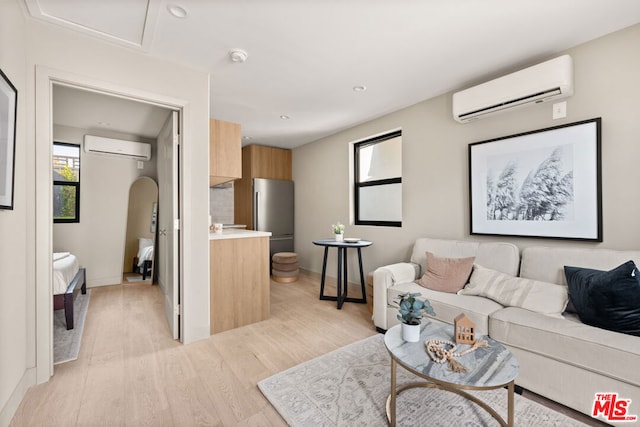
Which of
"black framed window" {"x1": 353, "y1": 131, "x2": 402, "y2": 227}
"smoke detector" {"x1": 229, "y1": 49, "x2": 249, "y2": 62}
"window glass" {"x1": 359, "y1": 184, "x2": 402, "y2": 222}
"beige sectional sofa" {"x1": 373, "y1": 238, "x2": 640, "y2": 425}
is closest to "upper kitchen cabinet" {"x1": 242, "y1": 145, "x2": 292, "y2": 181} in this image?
"black framed window" {"x1": 353, "y1": 131, "x2": 402, "y2": 227}

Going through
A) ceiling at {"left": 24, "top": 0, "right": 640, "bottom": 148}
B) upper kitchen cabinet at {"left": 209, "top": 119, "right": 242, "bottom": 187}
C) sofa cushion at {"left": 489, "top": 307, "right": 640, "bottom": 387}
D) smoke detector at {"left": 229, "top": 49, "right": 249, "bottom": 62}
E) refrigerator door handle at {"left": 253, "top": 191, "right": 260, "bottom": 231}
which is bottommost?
sofa cushion at {"left": 489, "top": 307, "right": 640, "bottom": 387}

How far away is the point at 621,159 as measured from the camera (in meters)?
1.95

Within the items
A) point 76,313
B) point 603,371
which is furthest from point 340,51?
point 76,313

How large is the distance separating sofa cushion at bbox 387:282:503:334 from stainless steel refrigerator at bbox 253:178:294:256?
3.07 meters

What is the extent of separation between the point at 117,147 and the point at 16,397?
3.46 metres

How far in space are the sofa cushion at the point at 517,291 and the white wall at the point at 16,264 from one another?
3.03 m

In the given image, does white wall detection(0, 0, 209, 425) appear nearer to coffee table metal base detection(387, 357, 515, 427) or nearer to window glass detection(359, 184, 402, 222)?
coffee table metal base detection(387, 357, 515, 427)

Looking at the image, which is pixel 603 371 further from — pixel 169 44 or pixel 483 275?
pixel 169 44

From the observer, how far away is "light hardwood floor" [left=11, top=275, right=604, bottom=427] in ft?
5.08

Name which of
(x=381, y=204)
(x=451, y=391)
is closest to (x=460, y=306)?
(x=451, y=391)

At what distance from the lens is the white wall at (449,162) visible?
6.35 feet

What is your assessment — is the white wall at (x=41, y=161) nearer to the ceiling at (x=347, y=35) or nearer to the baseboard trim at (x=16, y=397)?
the baseboard trim at (x=16, y=397)

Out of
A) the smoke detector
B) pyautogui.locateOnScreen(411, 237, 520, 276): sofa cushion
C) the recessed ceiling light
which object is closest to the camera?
the recessed ceiling light

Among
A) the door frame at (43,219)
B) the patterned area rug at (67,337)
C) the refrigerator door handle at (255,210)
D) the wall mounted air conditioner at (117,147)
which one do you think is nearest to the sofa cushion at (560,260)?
the door frame at (43,219)
